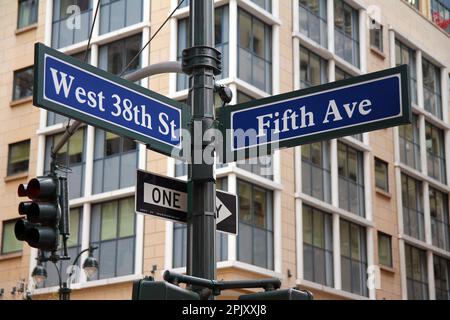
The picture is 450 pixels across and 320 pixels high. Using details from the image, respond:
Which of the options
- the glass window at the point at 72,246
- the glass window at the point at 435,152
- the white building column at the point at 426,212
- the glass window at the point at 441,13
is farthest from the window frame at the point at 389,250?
the glass window at the point at 441,13

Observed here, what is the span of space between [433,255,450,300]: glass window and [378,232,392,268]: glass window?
13.2 ft

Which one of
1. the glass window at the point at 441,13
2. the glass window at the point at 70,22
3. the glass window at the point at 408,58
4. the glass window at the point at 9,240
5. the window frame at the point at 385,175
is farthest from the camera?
the glass window at the point at 441,13

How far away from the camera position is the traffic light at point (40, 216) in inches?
415

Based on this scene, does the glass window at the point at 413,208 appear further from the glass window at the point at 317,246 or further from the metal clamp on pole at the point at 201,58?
the metal clamp on pole at the point at 201,58

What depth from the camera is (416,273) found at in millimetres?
38812

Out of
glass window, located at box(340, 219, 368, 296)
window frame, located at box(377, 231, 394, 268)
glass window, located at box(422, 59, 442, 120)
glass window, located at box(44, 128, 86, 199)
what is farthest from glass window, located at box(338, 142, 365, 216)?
glass window, located at box(44, 128, 86, 199)

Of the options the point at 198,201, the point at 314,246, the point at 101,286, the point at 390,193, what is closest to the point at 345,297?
the point at 314,246

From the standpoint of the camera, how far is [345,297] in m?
33.5

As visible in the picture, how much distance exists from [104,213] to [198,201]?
25082 millimetres

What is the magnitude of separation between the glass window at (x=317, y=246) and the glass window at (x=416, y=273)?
20.1 ft

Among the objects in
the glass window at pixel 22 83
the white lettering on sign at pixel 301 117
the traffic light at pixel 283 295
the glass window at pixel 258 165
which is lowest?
the traffic light at pixel 283 295

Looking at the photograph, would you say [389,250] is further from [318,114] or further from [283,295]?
[283,295]

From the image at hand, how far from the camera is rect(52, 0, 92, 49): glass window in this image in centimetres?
3488

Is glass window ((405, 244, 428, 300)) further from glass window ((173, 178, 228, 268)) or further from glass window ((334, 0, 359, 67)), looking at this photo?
glass window ((173, 178, 228, 268))
